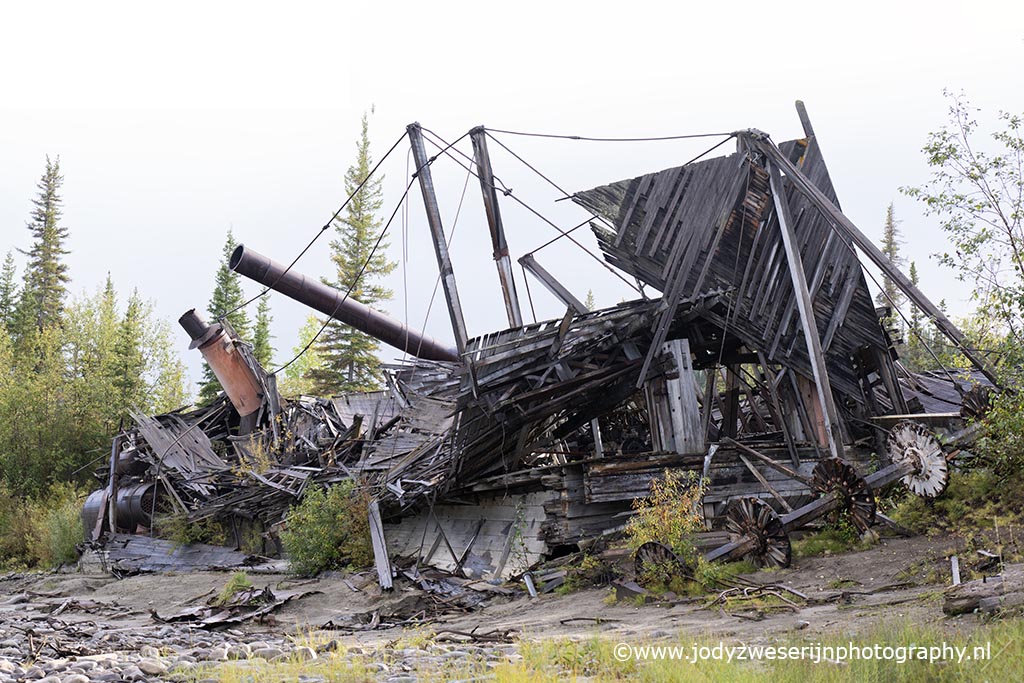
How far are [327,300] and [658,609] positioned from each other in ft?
50.3

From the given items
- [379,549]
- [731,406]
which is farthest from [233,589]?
[731,406]

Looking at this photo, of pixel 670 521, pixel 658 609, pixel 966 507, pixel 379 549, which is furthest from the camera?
pixel 379 549

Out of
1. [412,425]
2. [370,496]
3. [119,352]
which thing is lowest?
[370,496]

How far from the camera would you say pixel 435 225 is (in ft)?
55.6

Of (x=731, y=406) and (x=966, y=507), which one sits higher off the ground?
(x=731, y=406)

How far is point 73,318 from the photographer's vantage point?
46.0 m

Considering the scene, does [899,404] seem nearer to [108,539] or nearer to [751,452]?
[751,452]

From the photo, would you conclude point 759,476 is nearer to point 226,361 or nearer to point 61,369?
point 226,361

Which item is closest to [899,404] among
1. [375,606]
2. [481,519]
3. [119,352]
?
[481,519]

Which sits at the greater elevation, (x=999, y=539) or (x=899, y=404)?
(x=899, y=404)

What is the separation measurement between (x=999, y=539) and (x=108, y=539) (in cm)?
2161

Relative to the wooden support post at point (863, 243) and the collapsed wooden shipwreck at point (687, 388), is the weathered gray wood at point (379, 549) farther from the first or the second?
the wooden support post at point (863, 243)

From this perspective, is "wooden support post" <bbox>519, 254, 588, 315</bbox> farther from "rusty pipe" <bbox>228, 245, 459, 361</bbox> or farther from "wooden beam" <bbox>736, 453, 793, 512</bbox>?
"wooden beam" <bbox>736, 453, 793, 512</bbox>

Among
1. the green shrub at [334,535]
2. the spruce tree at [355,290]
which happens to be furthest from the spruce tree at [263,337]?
the green shrub at [334,535]
